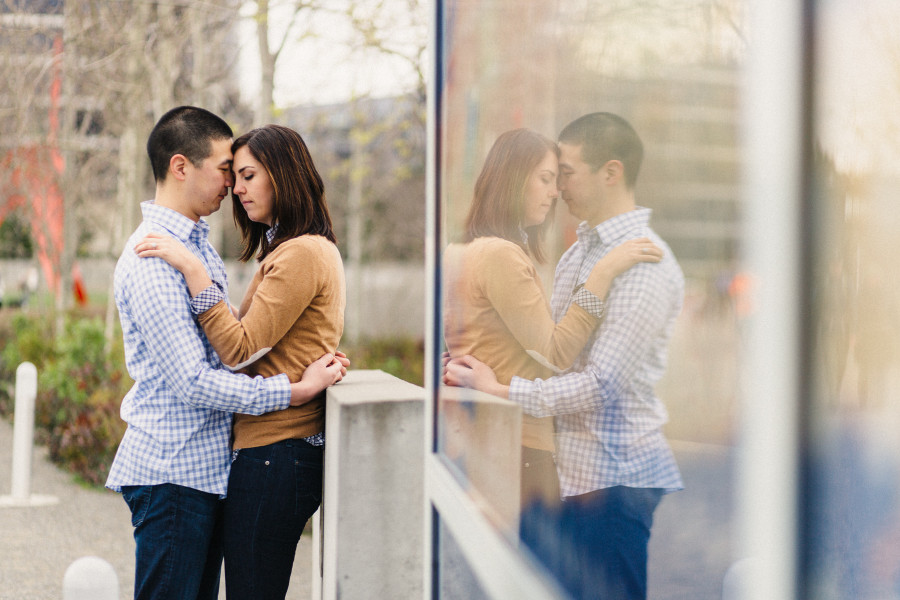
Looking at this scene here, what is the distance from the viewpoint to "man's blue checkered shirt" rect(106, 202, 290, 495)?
241cm

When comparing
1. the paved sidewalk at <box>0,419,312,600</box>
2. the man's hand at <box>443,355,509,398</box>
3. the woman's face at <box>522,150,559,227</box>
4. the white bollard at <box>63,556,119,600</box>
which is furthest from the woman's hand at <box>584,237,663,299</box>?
the paved sidewalk at <box>0,419,312,600</box>

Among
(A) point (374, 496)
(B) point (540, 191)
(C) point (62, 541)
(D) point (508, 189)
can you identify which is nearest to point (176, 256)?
(A) point (374, 496)

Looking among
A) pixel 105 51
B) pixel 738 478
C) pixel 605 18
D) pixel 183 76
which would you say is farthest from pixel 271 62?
pixel 738 478

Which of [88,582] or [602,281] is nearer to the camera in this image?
[602,281]

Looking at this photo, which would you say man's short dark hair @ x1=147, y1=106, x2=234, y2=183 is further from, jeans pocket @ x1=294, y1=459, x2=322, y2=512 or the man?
jeans pocket @ x1=294, y1=459, x2=322, y2=512

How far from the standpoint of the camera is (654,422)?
88 cm

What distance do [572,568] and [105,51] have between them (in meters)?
10.1

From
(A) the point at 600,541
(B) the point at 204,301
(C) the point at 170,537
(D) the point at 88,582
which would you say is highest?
(B) the point at 204,301

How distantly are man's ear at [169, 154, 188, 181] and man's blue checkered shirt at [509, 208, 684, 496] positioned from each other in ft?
5.35

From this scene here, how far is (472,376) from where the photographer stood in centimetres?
176

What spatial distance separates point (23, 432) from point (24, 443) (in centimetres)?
8

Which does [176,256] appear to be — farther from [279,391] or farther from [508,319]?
[508,319]

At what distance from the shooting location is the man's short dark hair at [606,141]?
36.7 inches

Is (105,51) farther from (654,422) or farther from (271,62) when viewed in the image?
(654,422)
